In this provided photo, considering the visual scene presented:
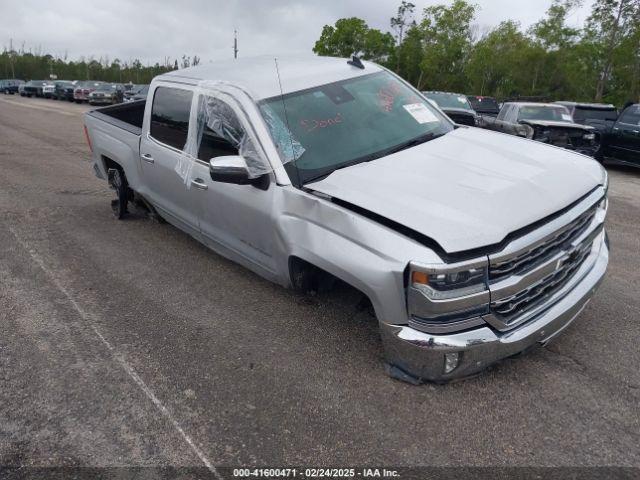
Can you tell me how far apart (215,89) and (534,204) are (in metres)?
2.47

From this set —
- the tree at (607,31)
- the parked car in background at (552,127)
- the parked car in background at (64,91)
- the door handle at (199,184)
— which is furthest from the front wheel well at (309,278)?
the parked car in background at (64,91)

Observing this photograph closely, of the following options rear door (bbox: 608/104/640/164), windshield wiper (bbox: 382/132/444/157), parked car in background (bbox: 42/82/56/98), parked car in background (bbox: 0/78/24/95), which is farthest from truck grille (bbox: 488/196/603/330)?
parked car in background (bbox: 0/78/24/95)

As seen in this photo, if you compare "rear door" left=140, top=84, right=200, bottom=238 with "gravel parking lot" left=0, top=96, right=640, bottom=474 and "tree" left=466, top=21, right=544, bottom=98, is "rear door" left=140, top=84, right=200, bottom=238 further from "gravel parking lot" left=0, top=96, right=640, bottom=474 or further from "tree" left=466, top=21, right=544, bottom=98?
"tree" left=466, top=21, right=544, bottom=98

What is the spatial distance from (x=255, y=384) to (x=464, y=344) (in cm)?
125

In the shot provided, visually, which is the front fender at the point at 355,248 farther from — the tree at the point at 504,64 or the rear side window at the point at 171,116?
the tree at the point at 504,64

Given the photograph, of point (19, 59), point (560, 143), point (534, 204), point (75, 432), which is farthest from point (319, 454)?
point (19, 59)

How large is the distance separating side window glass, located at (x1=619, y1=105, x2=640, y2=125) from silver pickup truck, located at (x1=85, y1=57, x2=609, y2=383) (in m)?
8.67

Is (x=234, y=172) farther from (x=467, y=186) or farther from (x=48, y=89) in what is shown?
(x=48, y=89)

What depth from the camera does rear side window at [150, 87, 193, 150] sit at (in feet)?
14.0

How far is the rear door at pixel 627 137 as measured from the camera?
1060 centimetres

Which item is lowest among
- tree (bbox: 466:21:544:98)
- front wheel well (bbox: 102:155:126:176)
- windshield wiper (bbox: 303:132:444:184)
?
front wheel well (bbox: 102:155:126:176)

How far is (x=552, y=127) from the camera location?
10.2m

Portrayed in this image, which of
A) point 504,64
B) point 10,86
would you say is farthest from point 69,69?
point 504,64

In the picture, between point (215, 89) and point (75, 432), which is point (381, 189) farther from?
point (75, 432)
